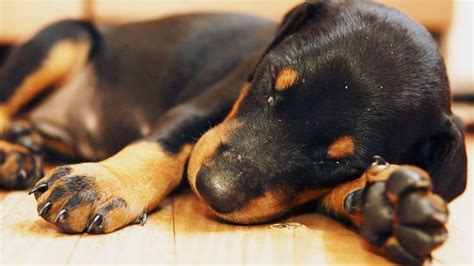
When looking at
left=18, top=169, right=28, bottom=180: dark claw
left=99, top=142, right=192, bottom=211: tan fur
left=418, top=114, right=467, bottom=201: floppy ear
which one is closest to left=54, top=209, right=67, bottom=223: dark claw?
left=99, top=142, right=192, bottom=211: tan fur

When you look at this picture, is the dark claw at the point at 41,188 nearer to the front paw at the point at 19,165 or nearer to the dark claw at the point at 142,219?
the dark claw at the point at 142,219

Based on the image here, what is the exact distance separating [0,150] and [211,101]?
3.08 ft

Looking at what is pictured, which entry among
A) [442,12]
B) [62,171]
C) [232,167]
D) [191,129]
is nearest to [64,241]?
[62,171]

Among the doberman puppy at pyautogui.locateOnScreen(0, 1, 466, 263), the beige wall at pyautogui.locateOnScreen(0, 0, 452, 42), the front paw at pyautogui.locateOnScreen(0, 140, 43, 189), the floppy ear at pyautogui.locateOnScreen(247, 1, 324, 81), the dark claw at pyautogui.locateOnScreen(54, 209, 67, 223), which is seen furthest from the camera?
the beige wall at pyautogui.locateOnScreen(0, 0, 452, 42)

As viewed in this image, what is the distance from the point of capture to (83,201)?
2176 mm

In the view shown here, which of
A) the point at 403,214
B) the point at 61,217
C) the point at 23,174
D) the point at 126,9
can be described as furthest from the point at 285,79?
the point at 126,9

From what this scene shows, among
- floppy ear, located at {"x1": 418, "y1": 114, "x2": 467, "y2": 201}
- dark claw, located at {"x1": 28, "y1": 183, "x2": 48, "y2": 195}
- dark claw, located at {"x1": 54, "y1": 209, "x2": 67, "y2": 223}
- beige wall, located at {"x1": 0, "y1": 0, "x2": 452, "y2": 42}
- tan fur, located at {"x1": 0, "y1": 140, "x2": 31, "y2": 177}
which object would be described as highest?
floppy ear, located at {"x1": 418, "y1": 114, "x2": 467, "y2": 201}

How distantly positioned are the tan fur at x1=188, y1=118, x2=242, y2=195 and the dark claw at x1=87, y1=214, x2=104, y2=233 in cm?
34

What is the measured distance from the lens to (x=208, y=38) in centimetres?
353

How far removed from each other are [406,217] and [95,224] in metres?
0.99

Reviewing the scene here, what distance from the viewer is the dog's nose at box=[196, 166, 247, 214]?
2203 millimetres

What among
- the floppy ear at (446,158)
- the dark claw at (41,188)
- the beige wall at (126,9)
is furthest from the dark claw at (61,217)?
the beige wall at (126,9)

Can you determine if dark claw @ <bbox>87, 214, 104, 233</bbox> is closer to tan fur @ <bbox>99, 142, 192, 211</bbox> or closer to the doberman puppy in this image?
the doberman puppy

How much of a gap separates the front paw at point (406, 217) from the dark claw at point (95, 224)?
0.85 m
